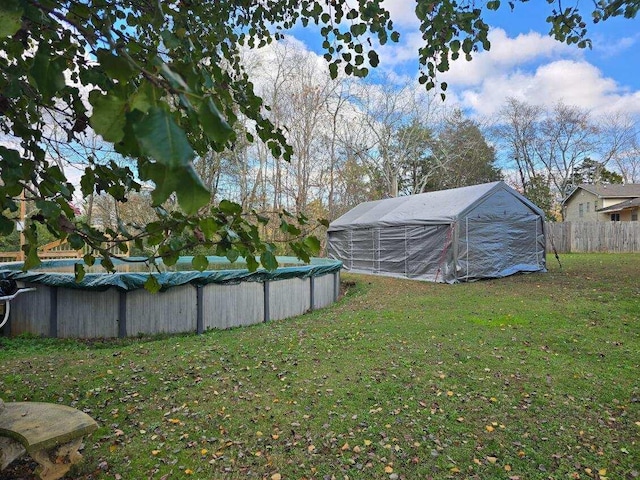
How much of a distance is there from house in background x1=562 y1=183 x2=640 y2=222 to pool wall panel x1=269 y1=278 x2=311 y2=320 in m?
26.9

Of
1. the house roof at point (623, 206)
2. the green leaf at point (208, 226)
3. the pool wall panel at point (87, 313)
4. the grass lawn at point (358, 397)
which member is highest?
the house roof at point (623, 206)

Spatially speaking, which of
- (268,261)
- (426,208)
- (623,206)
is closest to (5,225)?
(268,261)

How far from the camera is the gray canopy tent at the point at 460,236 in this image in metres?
10.9

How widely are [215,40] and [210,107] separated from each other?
6.51 ft

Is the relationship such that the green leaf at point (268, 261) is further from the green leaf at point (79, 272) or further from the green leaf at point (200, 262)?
the green leaf at point (79, 272)

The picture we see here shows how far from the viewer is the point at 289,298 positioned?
7.39m

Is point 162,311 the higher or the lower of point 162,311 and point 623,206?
the lower

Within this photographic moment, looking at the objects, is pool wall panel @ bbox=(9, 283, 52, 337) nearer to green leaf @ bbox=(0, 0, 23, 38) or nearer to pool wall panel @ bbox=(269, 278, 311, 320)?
pool wall panel @ bbox=(269, 278, 311, 320)

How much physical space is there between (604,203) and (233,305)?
32269mm

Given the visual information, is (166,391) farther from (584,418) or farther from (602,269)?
(602,269)

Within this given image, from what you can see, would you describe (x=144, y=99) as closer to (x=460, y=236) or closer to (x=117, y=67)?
(x=117, y=67)

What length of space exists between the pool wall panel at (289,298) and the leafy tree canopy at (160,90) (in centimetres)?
465

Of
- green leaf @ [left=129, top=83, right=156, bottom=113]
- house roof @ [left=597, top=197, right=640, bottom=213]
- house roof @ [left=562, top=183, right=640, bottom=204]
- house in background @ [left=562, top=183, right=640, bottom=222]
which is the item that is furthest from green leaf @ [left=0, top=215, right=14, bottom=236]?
house roof @ [left=562, top=183, right=640, bottom=204]

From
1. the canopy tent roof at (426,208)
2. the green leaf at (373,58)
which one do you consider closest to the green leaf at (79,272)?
the green leaf at (373,58)
